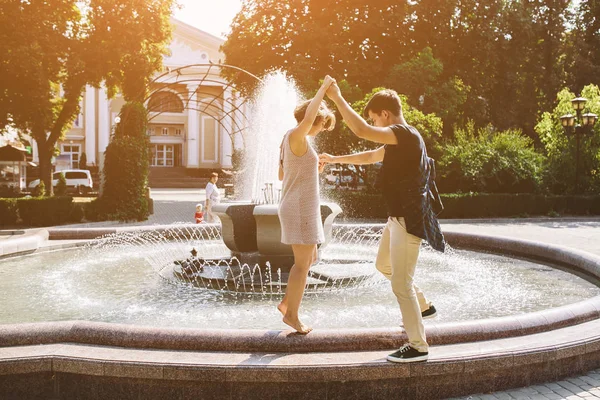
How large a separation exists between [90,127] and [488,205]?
42.3m

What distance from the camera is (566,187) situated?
26141mm

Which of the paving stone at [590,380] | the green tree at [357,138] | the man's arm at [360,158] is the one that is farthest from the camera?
the green tree at [357,138]

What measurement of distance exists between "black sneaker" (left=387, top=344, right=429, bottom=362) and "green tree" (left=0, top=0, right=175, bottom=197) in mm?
18379

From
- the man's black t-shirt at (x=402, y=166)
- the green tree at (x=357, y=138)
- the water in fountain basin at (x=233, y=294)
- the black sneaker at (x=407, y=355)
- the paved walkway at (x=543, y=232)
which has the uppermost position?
the green tree at (x=357, y=138)

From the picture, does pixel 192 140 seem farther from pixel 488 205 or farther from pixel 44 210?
pixel 44 210

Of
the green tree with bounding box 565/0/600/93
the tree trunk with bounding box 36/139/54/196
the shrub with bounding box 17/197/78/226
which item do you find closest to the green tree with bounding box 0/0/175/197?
the tree trunk with bounding box 36/139/54/196

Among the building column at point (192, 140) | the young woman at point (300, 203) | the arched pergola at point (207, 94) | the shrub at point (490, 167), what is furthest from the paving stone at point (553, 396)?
the building column at point (192, 140)

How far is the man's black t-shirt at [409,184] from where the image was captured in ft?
13.7

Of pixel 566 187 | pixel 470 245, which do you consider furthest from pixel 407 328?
pixel 566 187

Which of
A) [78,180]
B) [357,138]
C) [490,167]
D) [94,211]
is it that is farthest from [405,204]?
[78,180]

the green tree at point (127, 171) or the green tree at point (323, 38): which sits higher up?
the green tree at point (323, 38)

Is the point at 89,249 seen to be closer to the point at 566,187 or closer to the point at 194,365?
the point at 194,365

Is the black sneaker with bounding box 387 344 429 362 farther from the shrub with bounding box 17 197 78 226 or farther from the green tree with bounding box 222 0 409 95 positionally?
the green tree with bounding box 222 0 409 95

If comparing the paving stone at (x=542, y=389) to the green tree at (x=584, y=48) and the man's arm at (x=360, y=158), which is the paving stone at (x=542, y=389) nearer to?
the man's arm at (x=360, y=158)
